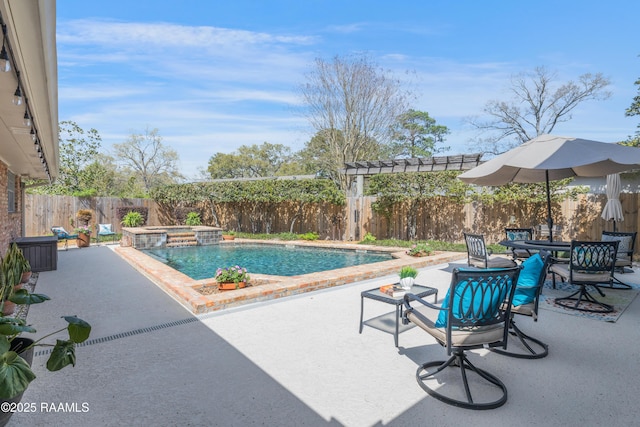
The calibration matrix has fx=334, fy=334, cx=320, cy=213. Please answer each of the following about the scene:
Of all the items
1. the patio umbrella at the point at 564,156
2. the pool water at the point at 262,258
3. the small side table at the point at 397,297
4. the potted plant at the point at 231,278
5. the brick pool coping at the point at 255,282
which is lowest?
the pool water at the point at 262,258

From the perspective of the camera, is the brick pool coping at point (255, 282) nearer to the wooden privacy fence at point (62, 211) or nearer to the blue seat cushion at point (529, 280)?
the blue seat cushion at point (529, 280)

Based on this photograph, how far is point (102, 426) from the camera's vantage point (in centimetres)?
215

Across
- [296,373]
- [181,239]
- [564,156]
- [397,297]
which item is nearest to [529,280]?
[397,297]

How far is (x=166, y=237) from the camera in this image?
13211 mm

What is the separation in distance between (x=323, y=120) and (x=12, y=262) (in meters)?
16.8

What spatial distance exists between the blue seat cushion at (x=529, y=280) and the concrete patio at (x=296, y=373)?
0.57m

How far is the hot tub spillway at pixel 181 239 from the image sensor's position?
13.4 metres

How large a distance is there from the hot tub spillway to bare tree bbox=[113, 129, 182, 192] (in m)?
18.1

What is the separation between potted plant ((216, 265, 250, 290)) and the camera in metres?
5.50

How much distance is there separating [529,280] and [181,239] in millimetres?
13082

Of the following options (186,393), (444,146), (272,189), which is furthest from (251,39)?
(444,146)

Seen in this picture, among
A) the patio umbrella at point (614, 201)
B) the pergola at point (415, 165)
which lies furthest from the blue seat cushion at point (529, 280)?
the pergola at point (415, 165)

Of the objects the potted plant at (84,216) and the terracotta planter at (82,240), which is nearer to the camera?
the terracotta planter at (82,240)

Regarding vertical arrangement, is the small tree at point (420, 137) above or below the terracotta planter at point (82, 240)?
above
